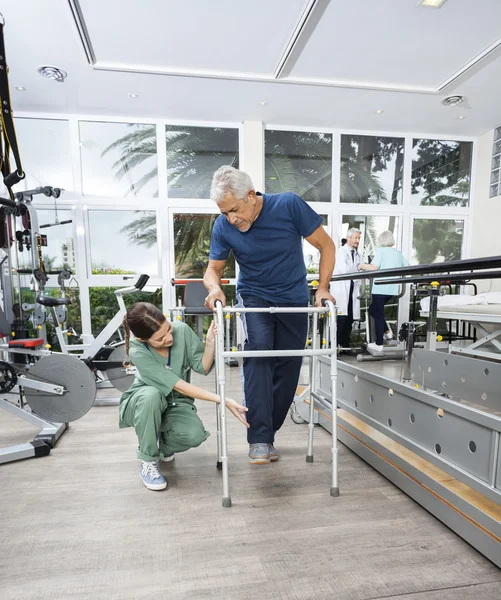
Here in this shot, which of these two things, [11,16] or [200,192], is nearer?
[11,16]

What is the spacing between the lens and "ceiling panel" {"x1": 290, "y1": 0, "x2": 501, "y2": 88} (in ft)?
9.17

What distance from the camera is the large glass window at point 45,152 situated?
448 centimetres

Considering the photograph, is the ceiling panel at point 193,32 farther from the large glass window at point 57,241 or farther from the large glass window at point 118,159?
the large glass window at point 57,241

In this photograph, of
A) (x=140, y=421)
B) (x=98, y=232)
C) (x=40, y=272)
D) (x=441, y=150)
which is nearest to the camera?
(x=140, y=421)

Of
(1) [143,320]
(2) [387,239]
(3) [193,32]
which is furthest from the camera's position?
(2) [387,239]

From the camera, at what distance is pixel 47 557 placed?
44.8 inches

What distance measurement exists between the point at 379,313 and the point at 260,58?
3047 millimetres

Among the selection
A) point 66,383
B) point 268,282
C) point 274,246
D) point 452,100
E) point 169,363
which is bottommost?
point 66,383

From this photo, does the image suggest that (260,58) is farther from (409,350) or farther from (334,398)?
(334,398)

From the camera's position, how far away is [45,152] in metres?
4.52

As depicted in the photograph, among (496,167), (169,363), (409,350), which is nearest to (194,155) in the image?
(409,350)

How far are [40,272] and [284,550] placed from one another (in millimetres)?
2476

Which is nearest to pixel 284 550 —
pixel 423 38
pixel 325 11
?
pixel 325 11

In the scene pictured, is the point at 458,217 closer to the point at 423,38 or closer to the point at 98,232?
the point at 423,38
